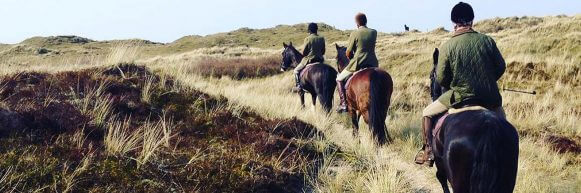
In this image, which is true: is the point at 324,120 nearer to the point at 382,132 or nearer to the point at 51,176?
the point at 382,132

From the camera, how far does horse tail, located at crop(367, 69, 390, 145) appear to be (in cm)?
895

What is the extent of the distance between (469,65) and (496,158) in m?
1.17

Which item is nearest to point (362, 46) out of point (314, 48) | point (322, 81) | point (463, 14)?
point (322, 81)

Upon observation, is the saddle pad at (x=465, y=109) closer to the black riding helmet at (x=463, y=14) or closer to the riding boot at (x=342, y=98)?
the black riding helmet at (x=463, y=14)

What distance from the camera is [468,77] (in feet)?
16.8

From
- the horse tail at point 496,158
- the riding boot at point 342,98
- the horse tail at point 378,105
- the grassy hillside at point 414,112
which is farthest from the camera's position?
the riding boot at point 342,98

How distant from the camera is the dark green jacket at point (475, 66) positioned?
5.07m

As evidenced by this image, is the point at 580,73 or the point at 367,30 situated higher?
the point at 367,30

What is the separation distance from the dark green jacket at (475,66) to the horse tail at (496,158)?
0.76m

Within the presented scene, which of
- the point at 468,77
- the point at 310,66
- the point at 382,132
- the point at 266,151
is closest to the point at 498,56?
the point at 468,77

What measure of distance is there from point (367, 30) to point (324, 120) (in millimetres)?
1962

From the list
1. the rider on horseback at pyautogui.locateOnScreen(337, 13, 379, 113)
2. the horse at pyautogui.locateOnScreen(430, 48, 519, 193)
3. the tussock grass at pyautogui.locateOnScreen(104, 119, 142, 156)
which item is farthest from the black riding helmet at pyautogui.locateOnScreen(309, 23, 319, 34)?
the horse at pyautogui.locateOnScreen(430, 48, 519, 193)

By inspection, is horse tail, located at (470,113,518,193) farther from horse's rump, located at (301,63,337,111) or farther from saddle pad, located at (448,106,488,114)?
horse's rump, located at (301,63,337,111)

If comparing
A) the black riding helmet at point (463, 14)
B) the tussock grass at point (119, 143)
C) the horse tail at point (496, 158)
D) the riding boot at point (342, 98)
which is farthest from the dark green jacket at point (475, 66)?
the riding boot at point (342, 98)
